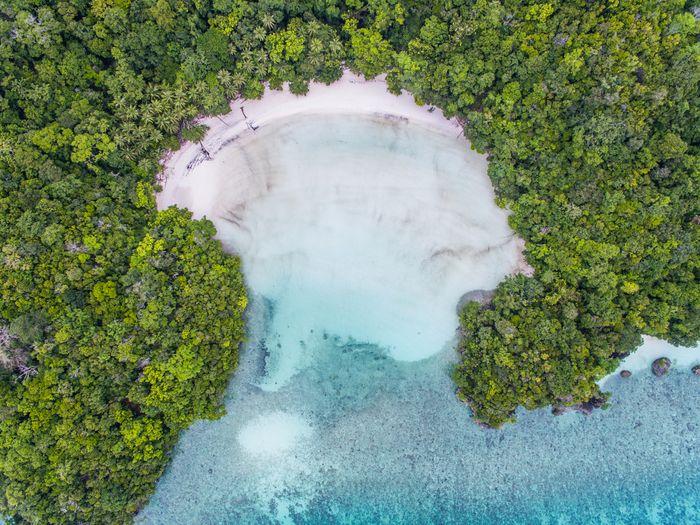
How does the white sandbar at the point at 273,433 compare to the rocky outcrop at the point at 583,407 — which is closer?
the rocky outcrop at the point at 583,407

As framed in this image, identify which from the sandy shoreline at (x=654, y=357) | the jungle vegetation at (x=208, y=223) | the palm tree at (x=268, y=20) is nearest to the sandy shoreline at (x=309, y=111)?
the jungle vegetation at (x=208, y=223)

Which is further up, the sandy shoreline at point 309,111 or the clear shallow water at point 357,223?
the sandy shoreline at point 309,111

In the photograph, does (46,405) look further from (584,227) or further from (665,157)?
(665,157)

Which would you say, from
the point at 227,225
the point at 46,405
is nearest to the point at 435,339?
the point at 227,225

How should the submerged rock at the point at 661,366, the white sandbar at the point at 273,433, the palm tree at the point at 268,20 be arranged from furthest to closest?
1. the white sandbar at the point at 273,433
2. the submerged rock at the point at 661,366
3. the palm tree at the point at 268,20

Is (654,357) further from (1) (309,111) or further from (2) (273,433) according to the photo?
(1) (309,111)

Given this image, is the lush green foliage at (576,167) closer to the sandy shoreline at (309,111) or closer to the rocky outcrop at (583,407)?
the rocky outcrop at (583,407)

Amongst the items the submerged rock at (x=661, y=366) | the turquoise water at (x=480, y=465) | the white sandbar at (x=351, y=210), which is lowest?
the turquoise water at (x=480, y=465)
